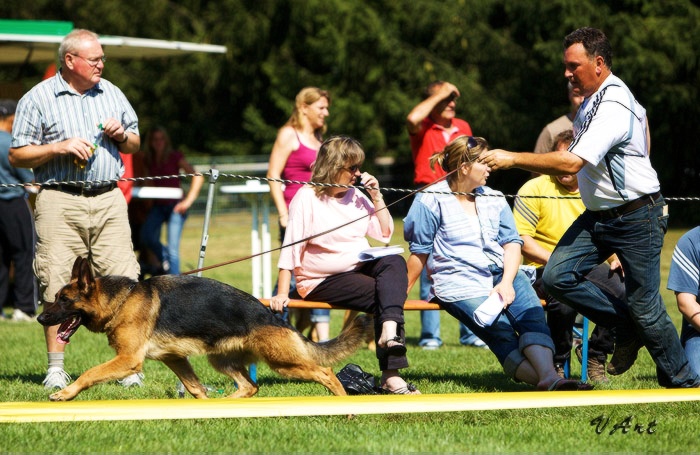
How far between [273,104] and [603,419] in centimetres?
2779

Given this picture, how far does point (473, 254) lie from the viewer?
5.90 m

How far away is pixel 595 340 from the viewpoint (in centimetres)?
665

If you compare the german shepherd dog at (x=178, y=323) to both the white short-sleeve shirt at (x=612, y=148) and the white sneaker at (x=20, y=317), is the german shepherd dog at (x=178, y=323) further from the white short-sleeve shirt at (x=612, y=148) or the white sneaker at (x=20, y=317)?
the white sneaker at (x=20, y=317)

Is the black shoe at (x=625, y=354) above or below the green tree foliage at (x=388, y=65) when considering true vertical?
below

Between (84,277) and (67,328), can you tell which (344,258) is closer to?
(84,277)

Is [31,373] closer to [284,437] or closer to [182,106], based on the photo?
[284,437]

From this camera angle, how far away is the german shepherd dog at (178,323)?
520 cm

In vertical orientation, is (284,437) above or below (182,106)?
below

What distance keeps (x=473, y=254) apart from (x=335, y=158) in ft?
3.46

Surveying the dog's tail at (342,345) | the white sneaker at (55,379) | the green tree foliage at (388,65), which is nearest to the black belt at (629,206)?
the dog's tail at (342,345)

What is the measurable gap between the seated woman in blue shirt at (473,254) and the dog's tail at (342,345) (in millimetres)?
586

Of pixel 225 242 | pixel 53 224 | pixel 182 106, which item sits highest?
pixel 182 106

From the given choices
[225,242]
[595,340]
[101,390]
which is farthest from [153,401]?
[225,242]

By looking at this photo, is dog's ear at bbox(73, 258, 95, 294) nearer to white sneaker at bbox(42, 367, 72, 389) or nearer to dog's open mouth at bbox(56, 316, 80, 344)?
dog's open mouth at bbox(56, 316, 80, 344)
